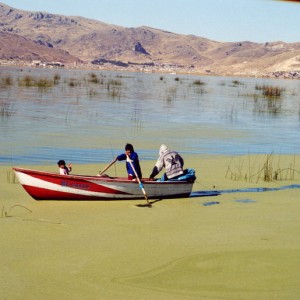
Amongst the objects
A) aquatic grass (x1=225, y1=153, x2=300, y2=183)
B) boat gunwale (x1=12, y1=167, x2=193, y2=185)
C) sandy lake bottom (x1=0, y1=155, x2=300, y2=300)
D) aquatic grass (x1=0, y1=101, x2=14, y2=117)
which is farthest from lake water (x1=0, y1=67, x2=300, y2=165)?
sandy lake bottom (x1=0, y1=155, x2=300, y2=300)

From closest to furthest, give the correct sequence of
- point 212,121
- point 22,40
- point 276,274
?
1. point 276,274
2. point 212,121
3. point 22,40

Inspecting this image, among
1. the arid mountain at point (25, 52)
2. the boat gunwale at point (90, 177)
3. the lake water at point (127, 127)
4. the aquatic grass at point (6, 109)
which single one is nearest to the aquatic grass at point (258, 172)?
the lake water at point (127, 127)

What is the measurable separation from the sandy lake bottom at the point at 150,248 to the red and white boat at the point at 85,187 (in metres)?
0.17

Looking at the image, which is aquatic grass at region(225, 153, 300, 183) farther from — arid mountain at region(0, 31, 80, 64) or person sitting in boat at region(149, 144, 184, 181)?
arid mountain at region(0, 31, 80, 64)

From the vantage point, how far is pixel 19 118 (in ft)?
79.9

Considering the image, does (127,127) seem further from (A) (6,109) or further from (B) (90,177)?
(B) (90,177)

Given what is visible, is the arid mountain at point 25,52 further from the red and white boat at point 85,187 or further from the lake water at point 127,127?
the red and white boat at point 85,187

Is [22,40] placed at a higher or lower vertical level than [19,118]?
higher

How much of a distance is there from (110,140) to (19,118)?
6350 millimetres

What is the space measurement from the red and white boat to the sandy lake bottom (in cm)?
17

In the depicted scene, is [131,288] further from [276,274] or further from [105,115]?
[105,115]

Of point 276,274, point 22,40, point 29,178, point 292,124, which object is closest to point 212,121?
point 292,124

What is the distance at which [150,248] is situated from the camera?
7.50 metres

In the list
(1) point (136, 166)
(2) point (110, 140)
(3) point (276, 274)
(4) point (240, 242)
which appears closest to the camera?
(3) point (276, 274)
